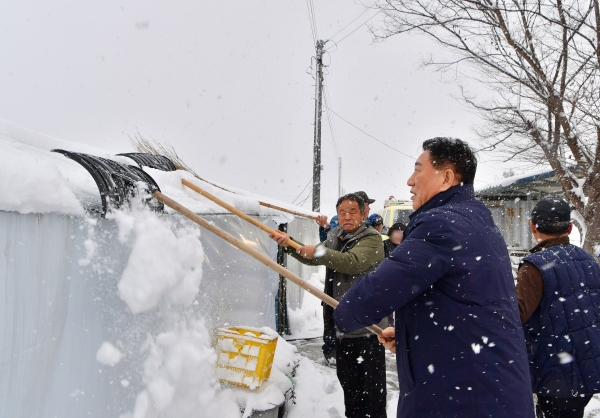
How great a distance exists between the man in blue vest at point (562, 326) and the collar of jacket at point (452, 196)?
88cm

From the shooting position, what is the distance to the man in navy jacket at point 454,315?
151 cm

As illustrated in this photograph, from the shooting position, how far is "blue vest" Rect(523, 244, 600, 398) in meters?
2.18

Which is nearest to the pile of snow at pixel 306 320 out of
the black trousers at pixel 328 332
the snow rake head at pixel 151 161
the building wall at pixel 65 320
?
the black trousers at pixel 328 332

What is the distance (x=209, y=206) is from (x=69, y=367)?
6.81ft

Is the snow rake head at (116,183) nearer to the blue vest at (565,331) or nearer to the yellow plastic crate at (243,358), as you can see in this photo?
the yellow plastic crate at (243,358)

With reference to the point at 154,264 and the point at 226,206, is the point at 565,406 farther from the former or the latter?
the point at 226,206

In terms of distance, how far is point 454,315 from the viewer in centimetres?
154

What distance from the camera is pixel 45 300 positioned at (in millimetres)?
1666

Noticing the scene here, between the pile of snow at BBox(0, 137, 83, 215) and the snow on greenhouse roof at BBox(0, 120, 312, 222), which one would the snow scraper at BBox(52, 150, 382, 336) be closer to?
the snow on greenhouse roof at BBox(0, 120, 312, 222)

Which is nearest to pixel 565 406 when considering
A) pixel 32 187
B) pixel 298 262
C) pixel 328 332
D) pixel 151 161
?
pixel 328 332

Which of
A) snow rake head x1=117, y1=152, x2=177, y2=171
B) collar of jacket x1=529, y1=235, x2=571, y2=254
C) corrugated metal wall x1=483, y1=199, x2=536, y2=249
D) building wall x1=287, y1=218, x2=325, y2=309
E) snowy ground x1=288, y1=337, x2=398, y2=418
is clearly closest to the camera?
collar of jacket x1=529, y1=235, x2=571, y2=254

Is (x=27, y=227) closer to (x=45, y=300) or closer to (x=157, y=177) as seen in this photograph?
(x=45, y=300)

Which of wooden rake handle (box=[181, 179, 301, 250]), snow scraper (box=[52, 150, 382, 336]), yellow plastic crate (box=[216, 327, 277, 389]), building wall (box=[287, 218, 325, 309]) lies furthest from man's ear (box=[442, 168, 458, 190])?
building wall (box=[287, 218, 325, 309])

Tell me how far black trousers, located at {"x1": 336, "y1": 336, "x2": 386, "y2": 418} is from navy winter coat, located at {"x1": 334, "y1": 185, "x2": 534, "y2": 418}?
1345 mm
